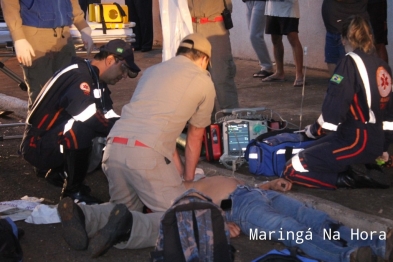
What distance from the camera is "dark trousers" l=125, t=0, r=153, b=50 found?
43.5 feet

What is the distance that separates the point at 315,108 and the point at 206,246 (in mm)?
4286

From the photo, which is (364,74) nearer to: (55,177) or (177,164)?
(177,164)

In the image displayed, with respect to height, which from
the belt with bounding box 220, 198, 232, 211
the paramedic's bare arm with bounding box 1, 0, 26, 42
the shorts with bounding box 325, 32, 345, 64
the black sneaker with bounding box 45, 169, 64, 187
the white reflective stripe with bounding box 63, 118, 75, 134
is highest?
the paramedic's bare arm with bounding box 1, 0, 26, 42

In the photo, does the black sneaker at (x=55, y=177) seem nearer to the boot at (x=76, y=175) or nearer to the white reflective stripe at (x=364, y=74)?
the boot at (x=76, y=175)

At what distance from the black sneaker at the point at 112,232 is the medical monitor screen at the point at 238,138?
6.57ft

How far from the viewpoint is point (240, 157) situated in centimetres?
612

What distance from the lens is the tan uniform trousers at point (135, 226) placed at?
4461 millimetres

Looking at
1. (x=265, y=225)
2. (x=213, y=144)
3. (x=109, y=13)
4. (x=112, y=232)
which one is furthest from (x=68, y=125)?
(x=109, y=13)

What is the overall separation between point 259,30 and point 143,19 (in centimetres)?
391

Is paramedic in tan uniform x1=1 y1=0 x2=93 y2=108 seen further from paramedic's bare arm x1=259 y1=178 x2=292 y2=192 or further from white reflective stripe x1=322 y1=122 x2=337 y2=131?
white reflective stripe x1=322 y1=122 x2=337 y2=131

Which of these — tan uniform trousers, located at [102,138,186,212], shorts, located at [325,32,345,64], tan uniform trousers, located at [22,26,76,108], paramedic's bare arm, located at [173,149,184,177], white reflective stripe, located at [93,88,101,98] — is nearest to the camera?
tan uniform trousers, located at [102,138,186,212]

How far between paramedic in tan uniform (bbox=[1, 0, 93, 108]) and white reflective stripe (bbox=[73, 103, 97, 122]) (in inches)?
48.7

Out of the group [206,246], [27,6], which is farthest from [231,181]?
[27,6]

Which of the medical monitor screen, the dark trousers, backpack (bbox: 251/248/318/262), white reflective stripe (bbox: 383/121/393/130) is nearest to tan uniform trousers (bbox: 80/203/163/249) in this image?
backpack (bbox: 251/248/318/262)
